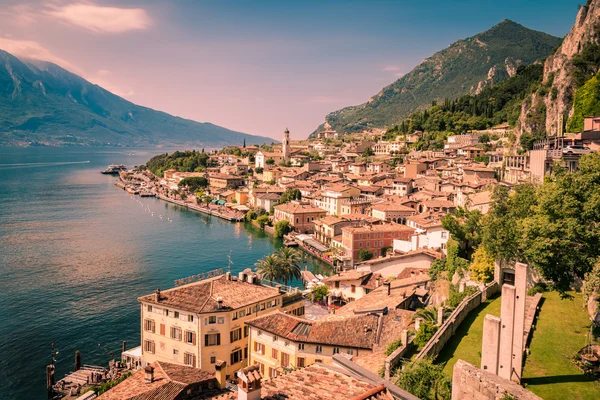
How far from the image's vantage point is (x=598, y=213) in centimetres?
1425

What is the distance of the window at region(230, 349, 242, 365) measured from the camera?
21.5 m

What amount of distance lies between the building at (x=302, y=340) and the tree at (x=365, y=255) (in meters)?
26.5

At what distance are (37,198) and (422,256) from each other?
8752 centimetres

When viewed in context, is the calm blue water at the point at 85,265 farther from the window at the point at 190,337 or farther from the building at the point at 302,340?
the building at the point at 302,340

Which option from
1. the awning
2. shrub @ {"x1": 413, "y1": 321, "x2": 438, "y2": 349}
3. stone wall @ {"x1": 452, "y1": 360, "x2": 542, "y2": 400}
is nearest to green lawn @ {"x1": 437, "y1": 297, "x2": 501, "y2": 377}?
shrub @ {"x1": 413, "y1": 321, "x2": 438, "y2": 349}

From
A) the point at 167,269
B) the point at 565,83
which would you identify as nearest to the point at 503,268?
the point at 167,269

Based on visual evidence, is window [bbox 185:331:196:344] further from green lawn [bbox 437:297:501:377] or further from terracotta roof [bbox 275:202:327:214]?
terracotta roof [bbox 275:202:327:214]

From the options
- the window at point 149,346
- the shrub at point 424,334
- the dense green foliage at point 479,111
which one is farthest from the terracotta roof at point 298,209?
the shrub at point 424,334

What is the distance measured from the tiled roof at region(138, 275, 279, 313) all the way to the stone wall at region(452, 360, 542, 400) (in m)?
13.6

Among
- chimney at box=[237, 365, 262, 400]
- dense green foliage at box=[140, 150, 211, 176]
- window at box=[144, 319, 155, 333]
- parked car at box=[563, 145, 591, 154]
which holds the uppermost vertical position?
parked car at box=[563, 145, 591, 154]

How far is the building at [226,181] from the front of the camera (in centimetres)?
10319

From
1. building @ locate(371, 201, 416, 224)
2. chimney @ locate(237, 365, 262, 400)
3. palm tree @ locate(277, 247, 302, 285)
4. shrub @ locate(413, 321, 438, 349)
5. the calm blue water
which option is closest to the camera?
chimney @ locate(237, 365, 262, 400)

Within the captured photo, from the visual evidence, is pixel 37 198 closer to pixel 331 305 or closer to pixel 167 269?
pixel 167 269

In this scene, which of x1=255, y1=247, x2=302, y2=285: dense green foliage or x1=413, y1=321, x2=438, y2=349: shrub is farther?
x1=255, y1=247, x2=302, y2=285: dense green foliage
